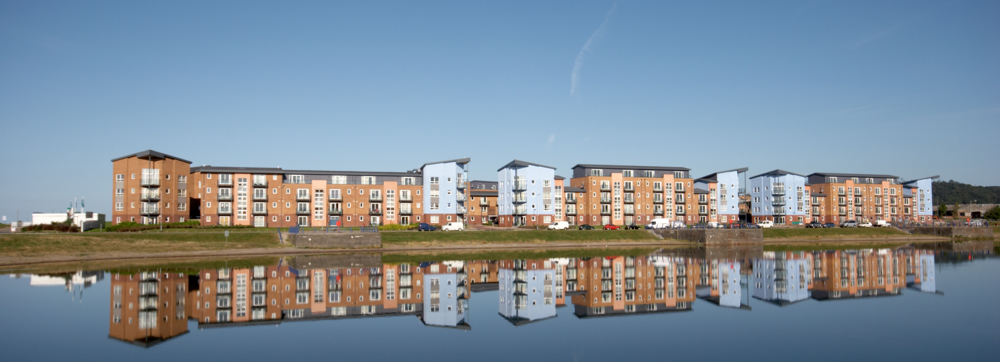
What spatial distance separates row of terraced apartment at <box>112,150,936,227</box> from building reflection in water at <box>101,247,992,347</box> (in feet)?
145

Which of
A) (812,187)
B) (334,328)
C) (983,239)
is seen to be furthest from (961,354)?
(812,187)

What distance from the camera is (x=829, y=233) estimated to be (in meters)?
92.4

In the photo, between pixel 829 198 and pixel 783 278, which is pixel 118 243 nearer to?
pixel 783 278

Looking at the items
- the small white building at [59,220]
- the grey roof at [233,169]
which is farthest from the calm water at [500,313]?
the grey roof at [233,169]

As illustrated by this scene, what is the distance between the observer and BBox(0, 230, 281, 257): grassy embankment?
53188 millimetres

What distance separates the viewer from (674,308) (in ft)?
99.9

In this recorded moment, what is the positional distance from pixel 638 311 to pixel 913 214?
134897 millimetres

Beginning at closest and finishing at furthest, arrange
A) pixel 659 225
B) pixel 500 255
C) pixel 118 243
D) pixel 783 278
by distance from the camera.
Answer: pixel 783 278 → pixel 118 243 → pixel 500 255 → pixel 659 225

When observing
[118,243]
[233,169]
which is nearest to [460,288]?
[118,243]

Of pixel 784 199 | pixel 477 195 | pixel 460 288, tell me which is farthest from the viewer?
pixel 784 199

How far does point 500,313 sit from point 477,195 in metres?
82.5

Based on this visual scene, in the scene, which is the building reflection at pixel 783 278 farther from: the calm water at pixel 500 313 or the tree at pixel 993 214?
the tree at pixel 993 214

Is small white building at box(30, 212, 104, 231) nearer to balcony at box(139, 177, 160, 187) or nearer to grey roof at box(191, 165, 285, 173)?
balcony at box(139, 177, 160, 187)

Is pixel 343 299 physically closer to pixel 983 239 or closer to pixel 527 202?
pixel 527 202
